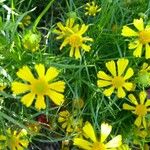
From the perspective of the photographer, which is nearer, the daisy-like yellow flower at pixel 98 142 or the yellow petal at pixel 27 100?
the yellow petal at pixel 27 100

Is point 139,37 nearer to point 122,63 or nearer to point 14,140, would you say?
point 122,63

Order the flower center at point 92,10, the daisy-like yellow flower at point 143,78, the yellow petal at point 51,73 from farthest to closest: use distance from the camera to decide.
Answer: the flower center at point 92,10 → the daisy-like yellow flower at point 143,78 → the yellow petal at point 51,73

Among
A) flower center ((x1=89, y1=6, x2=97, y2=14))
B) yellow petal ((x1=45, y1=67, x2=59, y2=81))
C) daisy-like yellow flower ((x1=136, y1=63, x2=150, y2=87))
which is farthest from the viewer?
flower center ((x1=89, y1=6, x2=97, y2=14))

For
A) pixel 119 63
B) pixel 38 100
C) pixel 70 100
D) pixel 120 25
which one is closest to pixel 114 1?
pixel 120 25

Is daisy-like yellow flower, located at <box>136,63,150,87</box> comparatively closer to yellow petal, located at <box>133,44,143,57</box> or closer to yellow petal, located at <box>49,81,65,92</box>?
yellow petal, located at <box>133,44,143,57</box>

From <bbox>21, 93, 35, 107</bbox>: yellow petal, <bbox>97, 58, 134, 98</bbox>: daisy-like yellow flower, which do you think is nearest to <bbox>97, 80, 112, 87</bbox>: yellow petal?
<bbox>97, 58, 134, 98</bbox>: daisy-like yellow flower

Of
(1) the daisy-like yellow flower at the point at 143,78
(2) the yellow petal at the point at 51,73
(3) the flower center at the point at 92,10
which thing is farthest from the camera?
(3) the flower center at the point at 92,10

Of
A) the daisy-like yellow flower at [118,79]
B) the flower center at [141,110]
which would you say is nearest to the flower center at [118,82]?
the daisy-like yellow flower at [118,79]

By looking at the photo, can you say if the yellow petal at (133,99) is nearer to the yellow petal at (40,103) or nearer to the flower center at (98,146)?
the flower center at (98,146)
